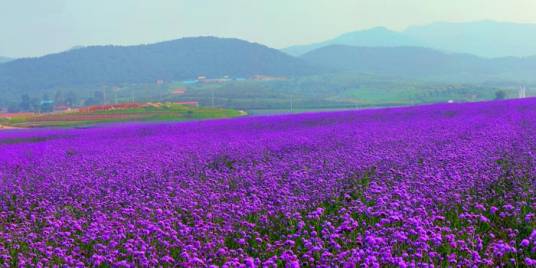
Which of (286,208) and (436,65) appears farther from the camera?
(436,65)

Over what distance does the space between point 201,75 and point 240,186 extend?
144 meters

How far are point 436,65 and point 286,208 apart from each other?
18350 cm

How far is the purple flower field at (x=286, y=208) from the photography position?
4062 mm

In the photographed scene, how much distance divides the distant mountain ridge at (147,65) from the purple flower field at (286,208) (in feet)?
444

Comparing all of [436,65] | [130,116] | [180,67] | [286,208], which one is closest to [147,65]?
[180,67]

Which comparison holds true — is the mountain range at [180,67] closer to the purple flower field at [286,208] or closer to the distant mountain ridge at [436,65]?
the distant mountain ridge at [436,65]

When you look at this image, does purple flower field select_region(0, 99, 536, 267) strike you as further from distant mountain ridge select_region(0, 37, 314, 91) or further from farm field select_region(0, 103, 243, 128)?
distant mountain ridge select_region(0, 37, 314, 91)

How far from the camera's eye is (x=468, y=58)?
191750 millimetres

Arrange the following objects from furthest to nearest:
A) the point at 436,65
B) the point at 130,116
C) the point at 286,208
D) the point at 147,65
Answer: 1. the point at 436,65
2. the point at 147,65
3. the point at 130,116
4. the point at 286,208

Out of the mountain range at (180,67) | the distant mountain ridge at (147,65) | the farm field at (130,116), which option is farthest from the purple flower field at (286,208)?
the distant mountain ridge at (147,65)

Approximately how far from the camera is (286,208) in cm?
535

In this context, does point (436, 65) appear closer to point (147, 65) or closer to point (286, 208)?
point (147, 65)

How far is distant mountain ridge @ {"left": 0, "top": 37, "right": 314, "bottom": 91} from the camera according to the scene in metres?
146

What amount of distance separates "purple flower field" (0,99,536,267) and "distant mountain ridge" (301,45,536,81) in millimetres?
155592
